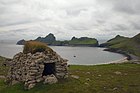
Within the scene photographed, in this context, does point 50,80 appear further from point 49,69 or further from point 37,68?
point 49,69

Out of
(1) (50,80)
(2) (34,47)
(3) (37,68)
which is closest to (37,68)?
(3) (37,68)

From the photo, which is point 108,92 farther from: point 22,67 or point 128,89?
point 22,67

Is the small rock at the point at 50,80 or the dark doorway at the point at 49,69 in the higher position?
the dark doorway at the point at 49,69

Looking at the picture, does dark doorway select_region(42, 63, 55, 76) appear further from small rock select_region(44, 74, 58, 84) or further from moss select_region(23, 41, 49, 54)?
small rock select_region(44, 74, 58, 84)

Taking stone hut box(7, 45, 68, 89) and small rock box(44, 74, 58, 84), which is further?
stone hut box(7, 45, 68, 89)

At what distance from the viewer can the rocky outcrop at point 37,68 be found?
3841 centimetres

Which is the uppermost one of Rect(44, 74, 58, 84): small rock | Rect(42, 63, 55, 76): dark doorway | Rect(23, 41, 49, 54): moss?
Rect(23, 41, 49, 54): moss

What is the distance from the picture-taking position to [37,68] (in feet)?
127

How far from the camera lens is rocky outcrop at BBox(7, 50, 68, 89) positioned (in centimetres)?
3841

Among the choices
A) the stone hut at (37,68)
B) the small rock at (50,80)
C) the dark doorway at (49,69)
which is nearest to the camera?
the small rock at (50,80)

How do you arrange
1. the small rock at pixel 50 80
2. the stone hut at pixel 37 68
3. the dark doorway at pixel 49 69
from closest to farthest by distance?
the small rock at pixel 50 80
the stone hut at pixel 37 68
the dark doorway at pixel 49 69

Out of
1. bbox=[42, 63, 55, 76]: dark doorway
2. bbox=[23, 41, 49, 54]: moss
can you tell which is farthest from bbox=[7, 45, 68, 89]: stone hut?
bbox=[23, 41, 49, 54]: moss

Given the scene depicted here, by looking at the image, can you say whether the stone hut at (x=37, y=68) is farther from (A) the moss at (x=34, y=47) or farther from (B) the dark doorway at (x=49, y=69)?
(A) the moss at (x=34, y=47)

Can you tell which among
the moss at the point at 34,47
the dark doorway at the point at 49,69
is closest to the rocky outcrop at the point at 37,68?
the dark doorway at the point at 49,69
